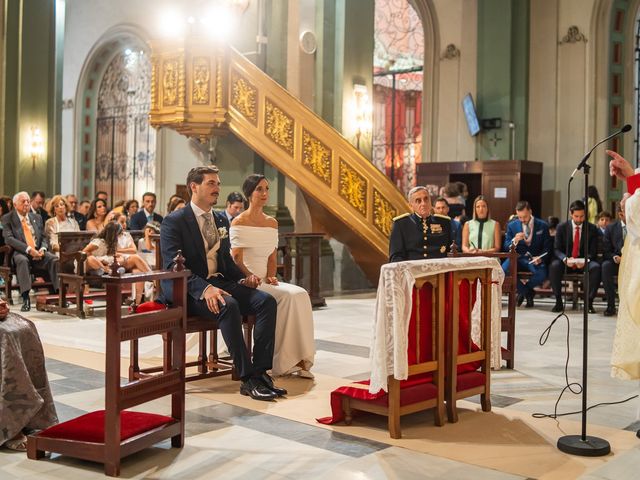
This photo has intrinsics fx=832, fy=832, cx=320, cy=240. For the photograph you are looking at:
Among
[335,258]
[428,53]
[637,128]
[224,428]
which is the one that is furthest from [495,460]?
[428,53]

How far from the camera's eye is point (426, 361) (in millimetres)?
4656

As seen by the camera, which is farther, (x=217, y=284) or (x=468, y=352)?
(x=217, y=284)

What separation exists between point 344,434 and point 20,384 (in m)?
1.68

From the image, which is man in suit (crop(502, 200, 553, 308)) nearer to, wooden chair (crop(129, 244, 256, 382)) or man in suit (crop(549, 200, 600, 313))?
man in suit (crop(549, 200, 600, 313))

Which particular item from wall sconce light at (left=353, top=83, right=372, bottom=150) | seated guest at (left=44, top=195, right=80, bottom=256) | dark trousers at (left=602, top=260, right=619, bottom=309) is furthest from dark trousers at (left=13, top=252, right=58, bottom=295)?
dark trousers at (left=602, top=260, right=619, bottom=309)

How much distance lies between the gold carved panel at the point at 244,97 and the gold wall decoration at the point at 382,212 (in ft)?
6.52

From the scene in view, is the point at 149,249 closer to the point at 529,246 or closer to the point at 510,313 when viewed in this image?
the point at 529,246

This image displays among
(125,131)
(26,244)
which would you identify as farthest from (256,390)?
(125,131)

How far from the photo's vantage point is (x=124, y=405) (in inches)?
149

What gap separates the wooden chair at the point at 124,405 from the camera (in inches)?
147

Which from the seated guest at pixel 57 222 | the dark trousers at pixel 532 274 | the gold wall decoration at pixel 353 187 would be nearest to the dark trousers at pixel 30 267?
the seated guest at pixel 57 222

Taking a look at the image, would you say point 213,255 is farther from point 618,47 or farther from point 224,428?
point 618,47

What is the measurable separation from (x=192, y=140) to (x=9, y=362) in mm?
8721

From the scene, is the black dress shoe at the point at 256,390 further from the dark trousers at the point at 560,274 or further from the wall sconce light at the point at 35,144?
the wall sconce light at the point at 35,144
